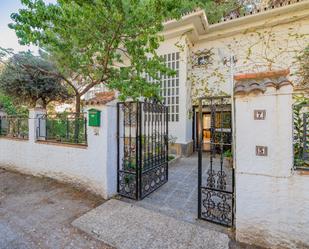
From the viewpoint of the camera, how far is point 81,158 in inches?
189

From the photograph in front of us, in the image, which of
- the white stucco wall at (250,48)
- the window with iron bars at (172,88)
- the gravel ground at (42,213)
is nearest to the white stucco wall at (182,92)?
the window with iron bars at (172,88)

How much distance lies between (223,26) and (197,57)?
1.81 metres

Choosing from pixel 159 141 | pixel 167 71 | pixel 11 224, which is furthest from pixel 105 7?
pixel 11 224

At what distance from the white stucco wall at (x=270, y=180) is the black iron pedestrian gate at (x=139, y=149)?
2.15 meters

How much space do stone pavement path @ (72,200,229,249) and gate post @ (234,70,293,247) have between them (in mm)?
582

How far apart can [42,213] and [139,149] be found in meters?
2.36

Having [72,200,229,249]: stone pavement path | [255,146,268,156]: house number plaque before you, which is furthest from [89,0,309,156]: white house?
[255,146,268,156]: house number plaque

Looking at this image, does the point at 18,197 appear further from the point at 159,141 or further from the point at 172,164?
the point at 172,164

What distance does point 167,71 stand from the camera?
5848 mm

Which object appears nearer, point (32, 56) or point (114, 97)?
point (114, 97)

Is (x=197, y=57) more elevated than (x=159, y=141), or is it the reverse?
(x=197, y=57)

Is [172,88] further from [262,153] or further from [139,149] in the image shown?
[262,153]

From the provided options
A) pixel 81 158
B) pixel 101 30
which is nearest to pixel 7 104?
pixel 101 30

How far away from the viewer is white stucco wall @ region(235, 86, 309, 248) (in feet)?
8.42
